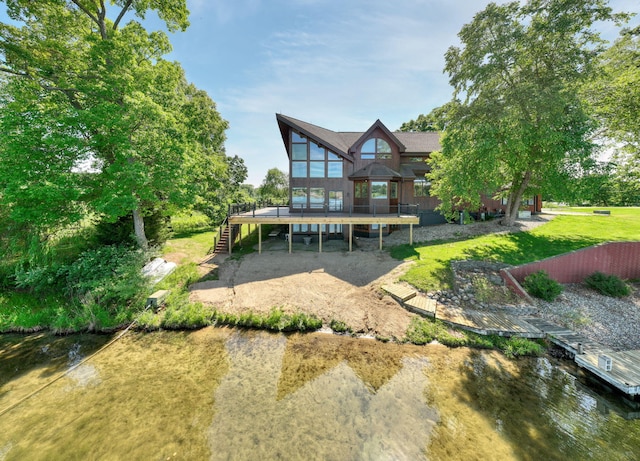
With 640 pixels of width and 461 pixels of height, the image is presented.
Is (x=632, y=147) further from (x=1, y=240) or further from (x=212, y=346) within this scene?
(x=1, y=240)

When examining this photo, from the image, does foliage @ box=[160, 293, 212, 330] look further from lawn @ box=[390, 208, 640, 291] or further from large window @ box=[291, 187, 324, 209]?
large window @ box=[291, 187, 324, 209]

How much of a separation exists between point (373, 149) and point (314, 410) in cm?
1712

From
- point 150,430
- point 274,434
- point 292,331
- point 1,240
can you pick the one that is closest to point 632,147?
point 292,331

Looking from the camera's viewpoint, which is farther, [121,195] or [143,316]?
[121,195]

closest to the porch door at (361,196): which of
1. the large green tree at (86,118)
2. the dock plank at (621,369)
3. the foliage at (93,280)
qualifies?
the large green tree at (86,118)

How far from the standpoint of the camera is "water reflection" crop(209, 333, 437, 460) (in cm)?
478

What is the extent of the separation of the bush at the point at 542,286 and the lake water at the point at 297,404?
3899 mm

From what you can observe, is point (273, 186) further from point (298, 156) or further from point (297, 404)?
point (297, 404)

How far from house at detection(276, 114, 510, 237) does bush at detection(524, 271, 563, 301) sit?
831 cm

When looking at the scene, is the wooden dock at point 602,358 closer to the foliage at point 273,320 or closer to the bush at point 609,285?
the bush at point 609,285

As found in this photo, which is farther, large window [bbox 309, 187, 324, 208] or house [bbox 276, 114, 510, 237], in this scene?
large window [bbox 309, 187, 324, 208]

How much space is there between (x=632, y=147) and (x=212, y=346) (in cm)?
2190

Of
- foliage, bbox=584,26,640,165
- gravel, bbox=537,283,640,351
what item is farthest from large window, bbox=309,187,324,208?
foliage, bbox=584,26,640,165

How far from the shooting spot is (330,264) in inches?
544
